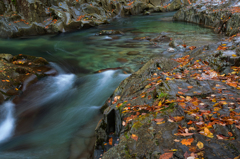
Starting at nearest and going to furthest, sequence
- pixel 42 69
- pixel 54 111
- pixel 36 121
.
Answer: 1. pixel 36 121
2. pixel 54 111
3. pixel 42 69

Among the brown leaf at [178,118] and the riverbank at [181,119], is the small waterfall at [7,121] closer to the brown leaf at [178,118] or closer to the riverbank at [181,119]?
the riverbank at [181,119]

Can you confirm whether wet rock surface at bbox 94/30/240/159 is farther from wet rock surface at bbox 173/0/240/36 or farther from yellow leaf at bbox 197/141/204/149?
wet rock surface at bbox 173/0/240/36

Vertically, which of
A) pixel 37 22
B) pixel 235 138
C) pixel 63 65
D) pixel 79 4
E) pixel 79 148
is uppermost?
pixel 79 4

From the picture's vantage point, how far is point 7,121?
5391mm

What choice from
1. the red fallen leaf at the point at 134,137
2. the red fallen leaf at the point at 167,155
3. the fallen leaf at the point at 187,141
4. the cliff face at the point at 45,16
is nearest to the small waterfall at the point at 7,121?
the red fallen leaf at the point at 134,137

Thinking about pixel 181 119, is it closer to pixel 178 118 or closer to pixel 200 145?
pixel 178 118

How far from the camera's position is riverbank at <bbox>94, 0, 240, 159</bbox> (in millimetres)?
2250

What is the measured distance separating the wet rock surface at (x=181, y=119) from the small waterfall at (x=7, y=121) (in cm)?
317

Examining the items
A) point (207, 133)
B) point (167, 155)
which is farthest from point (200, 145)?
point (167, 155)

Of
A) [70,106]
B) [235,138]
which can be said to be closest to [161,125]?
[235,138]

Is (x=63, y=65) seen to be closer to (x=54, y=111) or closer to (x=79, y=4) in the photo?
(x=54, y=111)

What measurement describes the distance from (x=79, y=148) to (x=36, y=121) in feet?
6.82

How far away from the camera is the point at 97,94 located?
692cm

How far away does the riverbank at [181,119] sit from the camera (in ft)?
7.38
